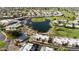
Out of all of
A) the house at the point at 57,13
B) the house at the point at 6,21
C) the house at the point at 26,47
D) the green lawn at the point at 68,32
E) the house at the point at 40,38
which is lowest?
the house at the point at 26,47

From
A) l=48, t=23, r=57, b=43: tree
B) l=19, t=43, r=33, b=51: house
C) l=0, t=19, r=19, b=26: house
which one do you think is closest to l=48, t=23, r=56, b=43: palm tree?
l=48, t=23, r=57, b=43: tree

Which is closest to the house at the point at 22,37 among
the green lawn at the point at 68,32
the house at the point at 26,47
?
the house at the point at 26,47

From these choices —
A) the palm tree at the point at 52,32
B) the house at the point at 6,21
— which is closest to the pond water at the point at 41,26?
the palm tree at the point at 52,32

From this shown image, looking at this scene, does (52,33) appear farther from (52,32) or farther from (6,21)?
(6,21)

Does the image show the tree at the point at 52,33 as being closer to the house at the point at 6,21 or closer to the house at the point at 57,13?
the house at the point at 57,13

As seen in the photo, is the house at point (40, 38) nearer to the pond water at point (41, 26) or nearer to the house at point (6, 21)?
the pond water at point (41, 26)

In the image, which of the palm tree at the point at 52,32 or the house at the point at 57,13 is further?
the house at the point at 57,13

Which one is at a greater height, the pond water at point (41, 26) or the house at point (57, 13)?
the house at point (57, 13)
